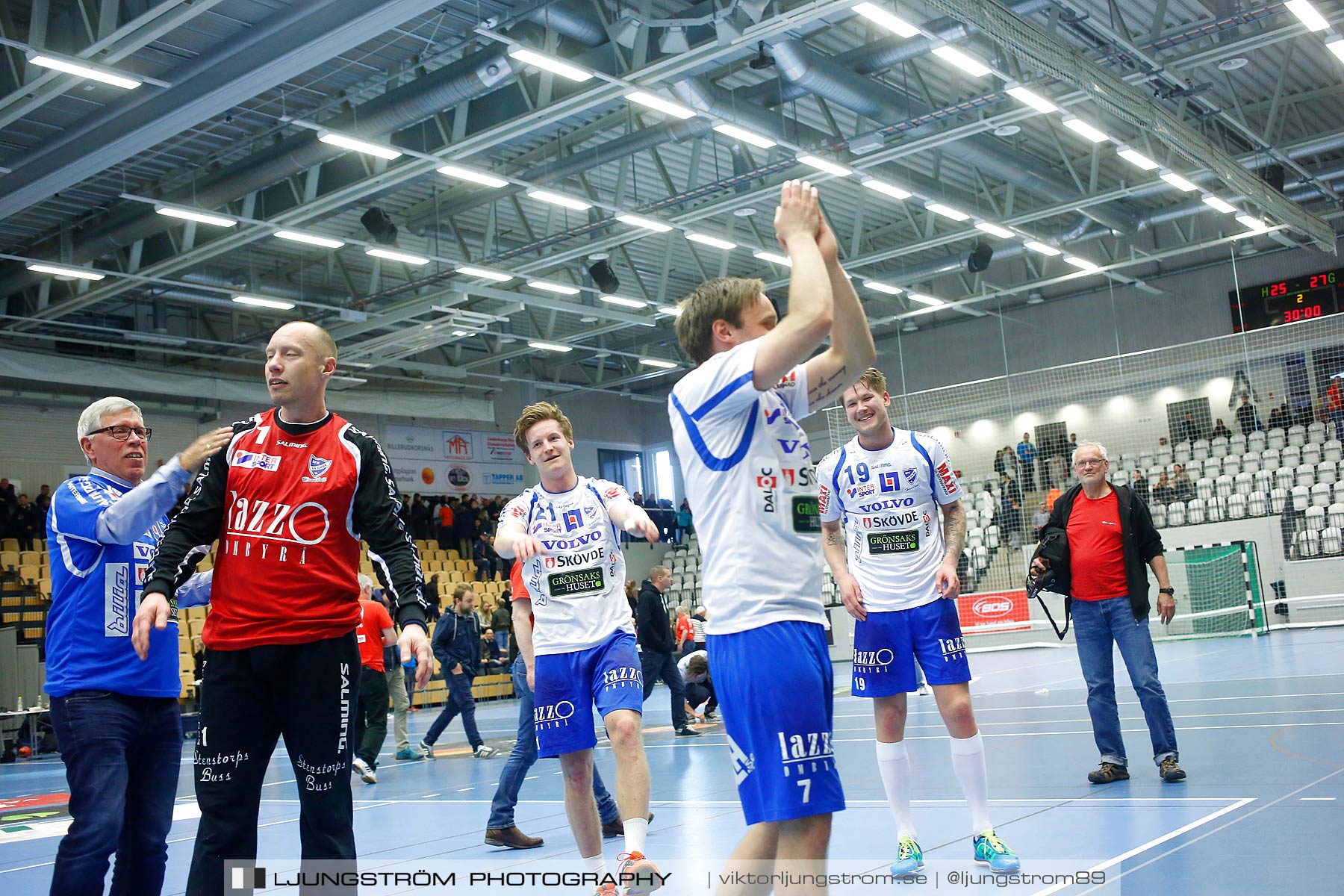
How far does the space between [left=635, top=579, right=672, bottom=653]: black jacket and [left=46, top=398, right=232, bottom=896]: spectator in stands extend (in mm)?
8258

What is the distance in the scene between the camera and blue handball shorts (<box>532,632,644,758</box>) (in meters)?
4.79

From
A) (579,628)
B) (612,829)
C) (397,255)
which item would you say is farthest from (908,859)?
(397,255)

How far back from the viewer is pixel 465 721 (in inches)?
478

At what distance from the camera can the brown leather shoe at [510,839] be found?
6102 mm

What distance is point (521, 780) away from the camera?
6.18 metres

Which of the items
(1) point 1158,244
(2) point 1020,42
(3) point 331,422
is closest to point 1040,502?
(1) point 1158,244

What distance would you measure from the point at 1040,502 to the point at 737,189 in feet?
33.2

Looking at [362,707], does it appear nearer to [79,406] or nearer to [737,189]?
[737,189]

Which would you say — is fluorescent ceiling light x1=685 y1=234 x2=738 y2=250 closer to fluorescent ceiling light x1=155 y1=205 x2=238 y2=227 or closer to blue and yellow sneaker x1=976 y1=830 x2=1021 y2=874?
fluorescent ceiling light x1=155 y1=205 x2=238 y2=227

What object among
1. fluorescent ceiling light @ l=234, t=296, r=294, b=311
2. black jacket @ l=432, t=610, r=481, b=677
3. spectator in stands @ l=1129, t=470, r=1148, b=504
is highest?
fluorescent ceiling light @ l=234, t=296, r=294, b=311

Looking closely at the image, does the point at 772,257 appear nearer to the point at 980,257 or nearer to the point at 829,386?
the point at 980,257

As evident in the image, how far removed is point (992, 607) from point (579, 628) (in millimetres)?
19256

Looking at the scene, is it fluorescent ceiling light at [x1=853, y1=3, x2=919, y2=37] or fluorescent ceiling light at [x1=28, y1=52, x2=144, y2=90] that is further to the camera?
fluorescent ceiling light at [x1=853, y1=3, x2=919, y2=37]

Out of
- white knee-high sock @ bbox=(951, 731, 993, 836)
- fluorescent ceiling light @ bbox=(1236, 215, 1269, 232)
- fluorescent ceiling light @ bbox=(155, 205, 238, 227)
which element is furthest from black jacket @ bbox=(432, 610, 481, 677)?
fluorescent ceiling light @ bbox=(1236, 215, 1269, 232)
